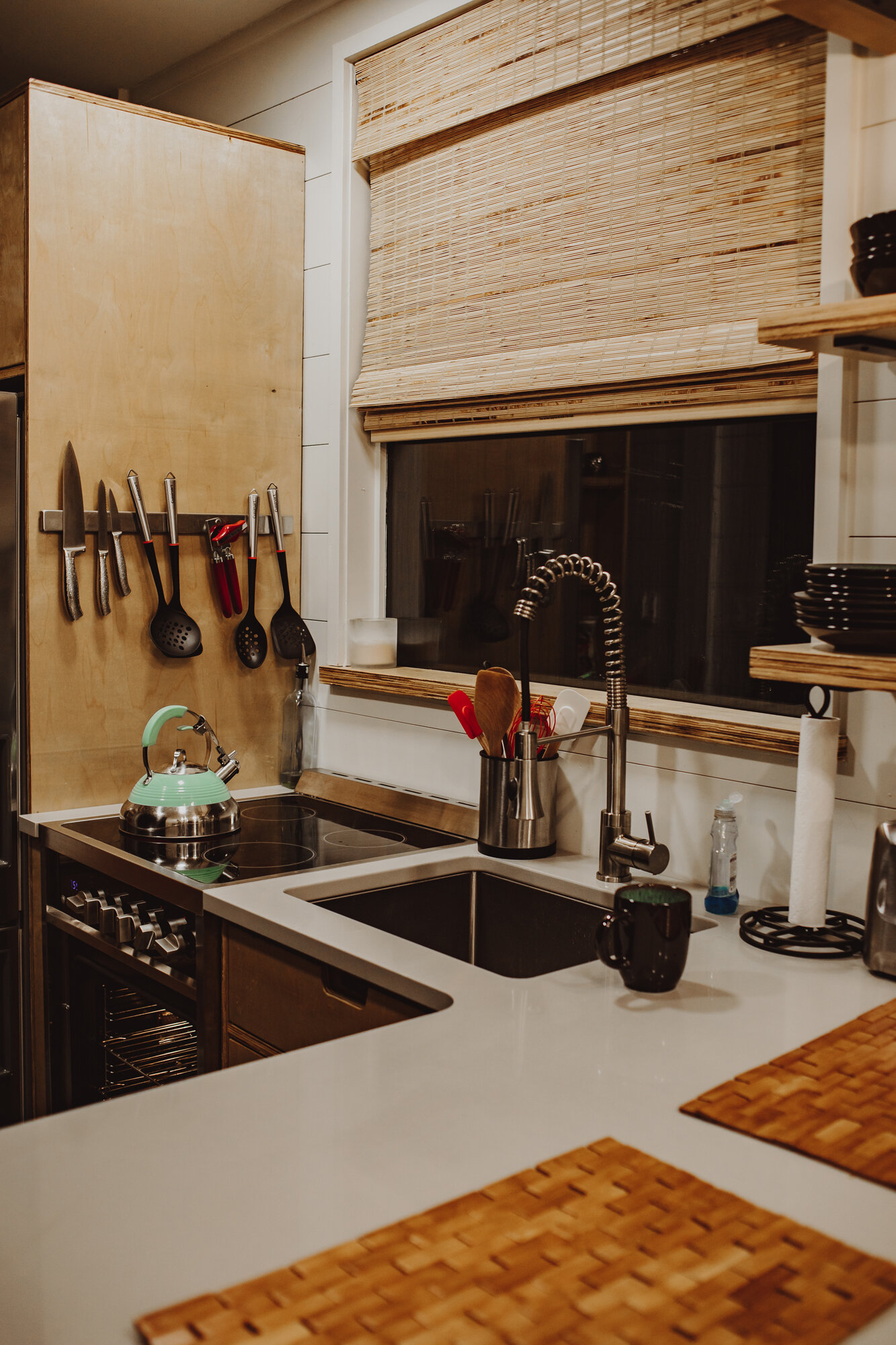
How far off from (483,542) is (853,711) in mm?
1009

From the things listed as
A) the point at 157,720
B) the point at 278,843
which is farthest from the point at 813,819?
the point at 157,720

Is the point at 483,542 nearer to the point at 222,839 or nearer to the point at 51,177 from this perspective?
the point at 222,839

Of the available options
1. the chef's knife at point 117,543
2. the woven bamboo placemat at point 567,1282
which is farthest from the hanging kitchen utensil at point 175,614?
the woven bamboo placemat at point 567,1282

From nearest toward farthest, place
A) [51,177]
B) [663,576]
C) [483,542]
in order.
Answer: [663,576]
[51,177]
[483,542]

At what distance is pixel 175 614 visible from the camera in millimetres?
2504

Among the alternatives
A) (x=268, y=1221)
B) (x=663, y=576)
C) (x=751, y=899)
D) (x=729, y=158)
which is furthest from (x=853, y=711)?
(x=268, y=1221)

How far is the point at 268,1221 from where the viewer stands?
88 cm

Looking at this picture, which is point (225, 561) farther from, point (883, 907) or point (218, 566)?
point (883, 907)

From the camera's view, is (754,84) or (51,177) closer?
(754,84)

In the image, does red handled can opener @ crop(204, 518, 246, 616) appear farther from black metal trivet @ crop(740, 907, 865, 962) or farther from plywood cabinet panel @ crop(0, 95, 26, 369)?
black metal trivet @ crop(740, 907, 865, 962)

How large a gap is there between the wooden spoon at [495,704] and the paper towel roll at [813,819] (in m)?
0.52

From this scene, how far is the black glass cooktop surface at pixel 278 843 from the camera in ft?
6.53

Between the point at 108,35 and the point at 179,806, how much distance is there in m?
1.95

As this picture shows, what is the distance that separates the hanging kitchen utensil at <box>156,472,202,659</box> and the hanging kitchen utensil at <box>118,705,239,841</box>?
0.90 ft
